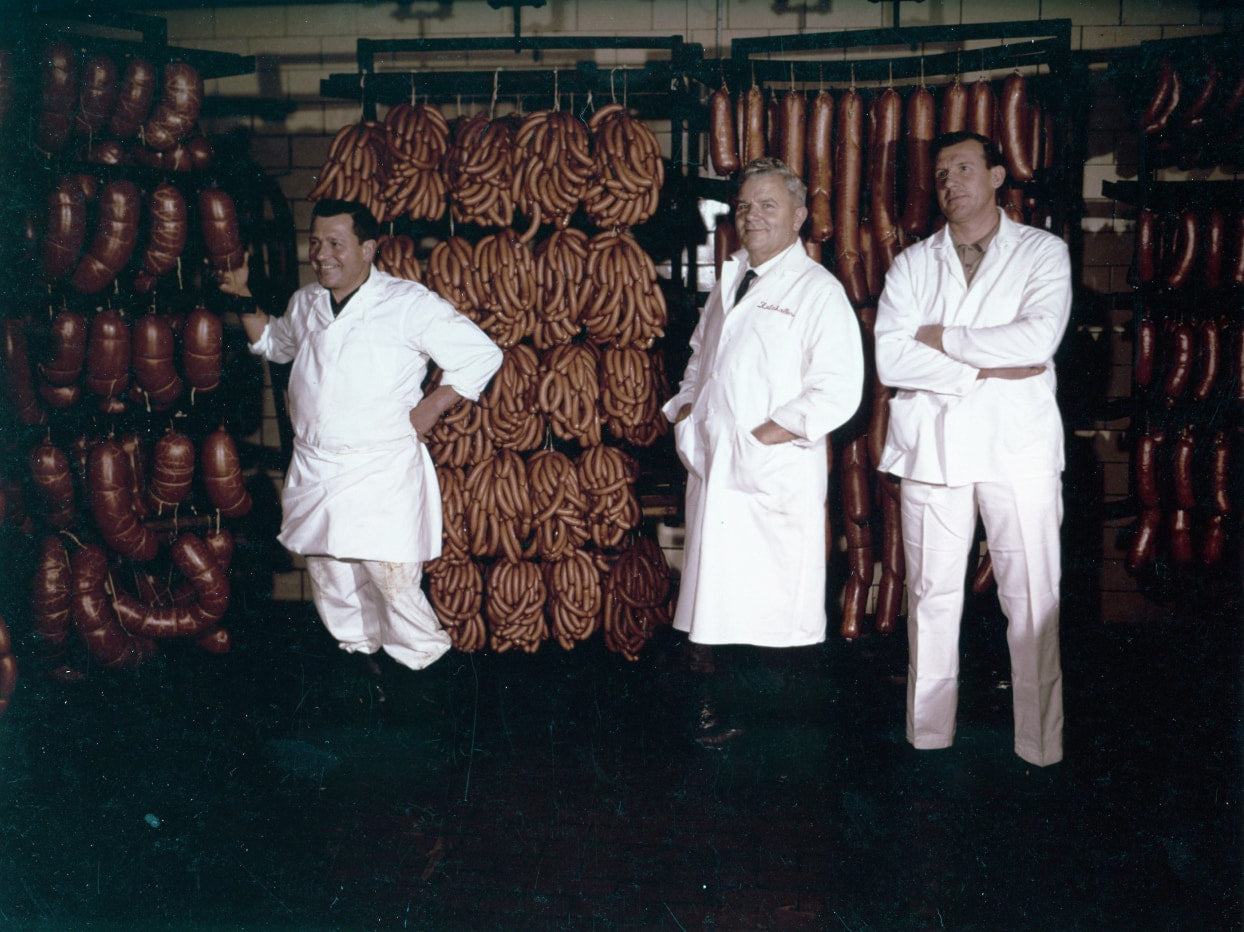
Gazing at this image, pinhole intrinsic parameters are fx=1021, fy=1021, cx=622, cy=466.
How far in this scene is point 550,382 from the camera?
170 inches

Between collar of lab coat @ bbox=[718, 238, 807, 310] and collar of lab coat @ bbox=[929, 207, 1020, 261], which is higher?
collar of lab coat @ bbox=[929, 207, 1020, 261]

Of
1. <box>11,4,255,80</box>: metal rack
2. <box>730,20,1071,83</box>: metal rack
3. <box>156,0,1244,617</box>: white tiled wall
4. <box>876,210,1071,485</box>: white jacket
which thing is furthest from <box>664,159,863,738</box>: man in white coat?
<box>11,4,255,80</box>: metal rack

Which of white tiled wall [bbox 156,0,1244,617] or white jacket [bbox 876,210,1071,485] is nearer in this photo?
white jacket [bbox 876,210,1071,485]

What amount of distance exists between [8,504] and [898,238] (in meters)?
3.78

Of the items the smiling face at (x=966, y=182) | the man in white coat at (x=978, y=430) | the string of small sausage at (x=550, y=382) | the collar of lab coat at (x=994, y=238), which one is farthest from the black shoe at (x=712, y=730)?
the smiling face at (x=966, y=182)

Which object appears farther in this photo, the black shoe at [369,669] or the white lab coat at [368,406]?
the black shoe at [369,669]

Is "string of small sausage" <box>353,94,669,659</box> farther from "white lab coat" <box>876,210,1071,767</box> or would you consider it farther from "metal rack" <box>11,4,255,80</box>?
"white lab coat" <box>876,210,1071,767</box>

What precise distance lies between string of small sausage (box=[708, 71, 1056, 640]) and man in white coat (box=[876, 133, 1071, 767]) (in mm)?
513

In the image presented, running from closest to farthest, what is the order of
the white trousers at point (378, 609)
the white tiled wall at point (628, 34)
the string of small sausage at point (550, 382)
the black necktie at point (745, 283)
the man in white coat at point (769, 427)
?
the man in white coat at point (769, 427)
the black necktie at point (745, 283)
the white trousers at point (378, 609)
the string of small sausage at point (550, 382)
the white tiled wall at point (628, 34)

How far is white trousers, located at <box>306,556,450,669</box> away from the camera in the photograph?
4137 mm

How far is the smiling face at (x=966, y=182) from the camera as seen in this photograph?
3.54 metres

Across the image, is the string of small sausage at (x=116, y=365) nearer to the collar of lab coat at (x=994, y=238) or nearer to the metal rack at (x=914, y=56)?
the metal rack at (x=914, y=56)

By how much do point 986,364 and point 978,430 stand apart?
0.75 feet

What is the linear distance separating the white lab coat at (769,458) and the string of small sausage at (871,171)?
555 mm
